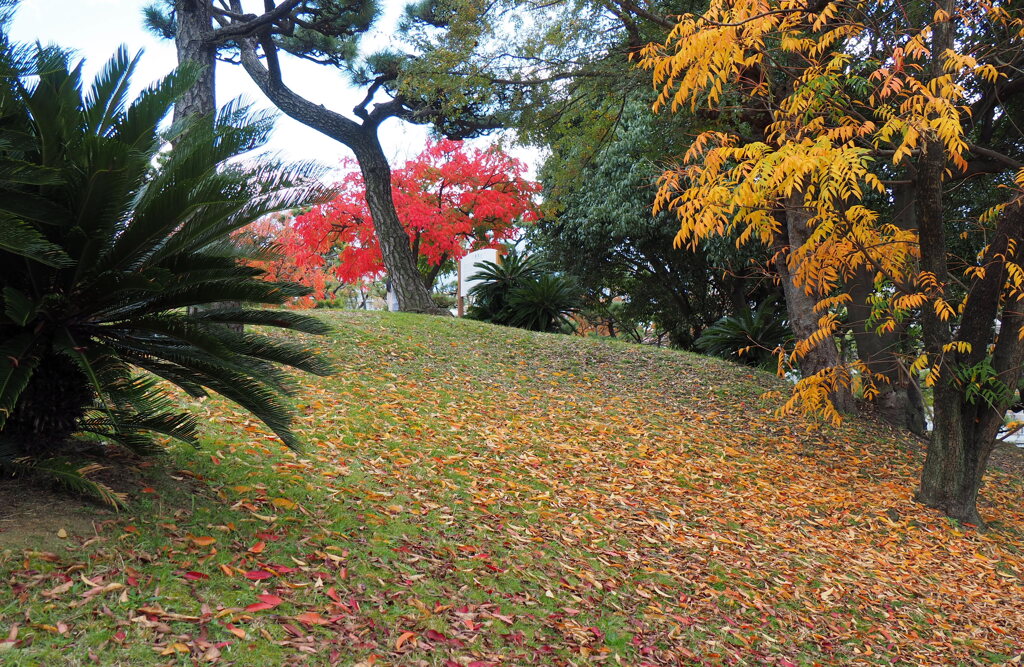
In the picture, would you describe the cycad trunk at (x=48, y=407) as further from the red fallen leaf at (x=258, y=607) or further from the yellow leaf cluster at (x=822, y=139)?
the yellow leaf cluster at (x=822, y=139)

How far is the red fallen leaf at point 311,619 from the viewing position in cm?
333

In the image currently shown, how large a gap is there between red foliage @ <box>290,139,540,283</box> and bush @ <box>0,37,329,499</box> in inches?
546

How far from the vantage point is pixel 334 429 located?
6.20 m

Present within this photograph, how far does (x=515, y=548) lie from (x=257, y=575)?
1720 mm

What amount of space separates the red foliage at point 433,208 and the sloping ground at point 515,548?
9.06m

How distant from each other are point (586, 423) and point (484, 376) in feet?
5.73

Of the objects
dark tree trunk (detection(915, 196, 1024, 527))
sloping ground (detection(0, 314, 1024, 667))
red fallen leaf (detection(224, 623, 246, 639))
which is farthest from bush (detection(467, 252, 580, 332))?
red fallen leaf (detection(224, 623, 246, 639))

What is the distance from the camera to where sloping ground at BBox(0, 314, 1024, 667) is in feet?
10.7

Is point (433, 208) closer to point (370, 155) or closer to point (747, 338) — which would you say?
point (370, 155)

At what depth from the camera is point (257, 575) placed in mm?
3578

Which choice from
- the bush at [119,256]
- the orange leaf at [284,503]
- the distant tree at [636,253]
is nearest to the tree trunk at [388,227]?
the distant tree at [636,253]

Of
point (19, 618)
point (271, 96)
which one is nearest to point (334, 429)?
point (19, 618)

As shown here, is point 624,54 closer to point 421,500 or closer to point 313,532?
point 421,500

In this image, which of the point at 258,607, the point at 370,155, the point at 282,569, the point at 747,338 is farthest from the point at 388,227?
the point at 258,607
